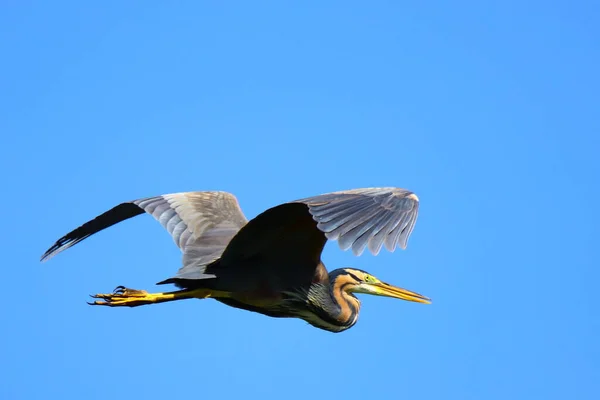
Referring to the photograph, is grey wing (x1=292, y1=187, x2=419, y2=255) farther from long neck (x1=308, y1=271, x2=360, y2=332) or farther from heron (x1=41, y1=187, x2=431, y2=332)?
long neck (x1=308, y1=271, x2=360, y2=332)

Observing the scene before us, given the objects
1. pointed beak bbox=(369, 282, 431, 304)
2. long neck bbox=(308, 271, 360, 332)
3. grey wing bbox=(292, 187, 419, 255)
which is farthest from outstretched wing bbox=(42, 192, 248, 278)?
grey wing bbox=(292, 187, 419, 255)

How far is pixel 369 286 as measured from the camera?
8.15 meters

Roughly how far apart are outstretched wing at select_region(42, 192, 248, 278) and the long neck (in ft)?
2.62

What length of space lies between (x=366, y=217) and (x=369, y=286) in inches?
71.6

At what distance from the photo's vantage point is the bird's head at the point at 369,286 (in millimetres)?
7969

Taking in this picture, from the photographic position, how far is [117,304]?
25.3ft

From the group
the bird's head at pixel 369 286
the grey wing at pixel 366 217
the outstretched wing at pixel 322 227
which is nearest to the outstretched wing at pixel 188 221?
the outstretched wing at pixel 322 227

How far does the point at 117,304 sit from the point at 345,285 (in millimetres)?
1705

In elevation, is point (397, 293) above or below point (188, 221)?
below

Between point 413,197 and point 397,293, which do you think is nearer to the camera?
point 413,197

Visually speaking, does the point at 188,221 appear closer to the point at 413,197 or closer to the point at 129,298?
the point at 129,298

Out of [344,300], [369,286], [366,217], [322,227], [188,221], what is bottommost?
[322,227]

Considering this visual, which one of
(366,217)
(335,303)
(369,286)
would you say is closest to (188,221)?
(335,303)

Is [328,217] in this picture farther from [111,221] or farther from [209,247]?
[111,221]
